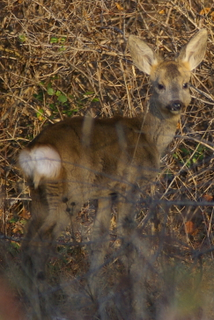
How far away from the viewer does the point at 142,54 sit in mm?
5027

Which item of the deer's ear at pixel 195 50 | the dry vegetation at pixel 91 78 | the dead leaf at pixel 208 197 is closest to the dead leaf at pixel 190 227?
the dry vegetation at pixel 91 78

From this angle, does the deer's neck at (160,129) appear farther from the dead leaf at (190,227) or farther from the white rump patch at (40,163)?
the white rump patch at (40,163)

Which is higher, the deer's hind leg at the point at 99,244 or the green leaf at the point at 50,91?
the green leaf at the point at 50,91

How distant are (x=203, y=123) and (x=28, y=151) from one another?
2.23 meters

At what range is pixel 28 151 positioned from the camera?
3885 millimetres

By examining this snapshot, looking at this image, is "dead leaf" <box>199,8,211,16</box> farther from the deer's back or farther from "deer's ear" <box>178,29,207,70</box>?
the deer's back

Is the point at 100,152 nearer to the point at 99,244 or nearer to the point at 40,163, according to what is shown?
the point at 40,163

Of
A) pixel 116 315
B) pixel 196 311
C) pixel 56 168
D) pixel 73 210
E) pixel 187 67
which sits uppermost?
pixel 187 67

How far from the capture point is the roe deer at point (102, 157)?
12.7ft

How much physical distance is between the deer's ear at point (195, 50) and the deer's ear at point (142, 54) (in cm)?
26

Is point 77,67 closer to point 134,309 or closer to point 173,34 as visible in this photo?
point 173,34

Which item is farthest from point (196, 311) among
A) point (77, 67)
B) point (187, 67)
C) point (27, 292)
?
point (77, 67)

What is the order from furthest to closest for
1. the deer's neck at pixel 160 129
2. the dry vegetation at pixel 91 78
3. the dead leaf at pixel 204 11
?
1. the dead leaf at pixel 204 11
2. the dry vegetation at pixel 91 78
3. the deer's neck at pixel 160 129

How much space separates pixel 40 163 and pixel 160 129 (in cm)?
133
